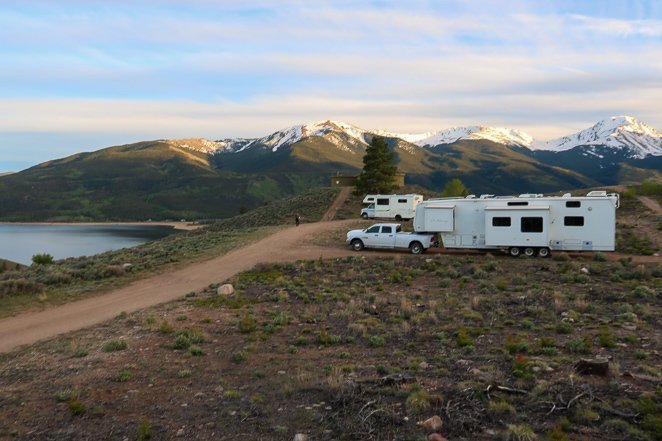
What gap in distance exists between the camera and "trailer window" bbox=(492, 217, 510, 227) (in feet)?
79.7

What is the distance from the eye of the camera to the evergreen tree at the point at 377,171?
180 feet

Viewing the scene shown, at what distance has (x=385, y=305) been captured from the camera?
15.4 meters

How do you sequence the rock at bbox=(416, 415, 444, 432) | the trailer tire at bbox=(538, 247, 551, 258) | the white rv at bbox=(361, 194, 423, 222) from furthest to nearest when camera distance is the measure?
the white rv at bbox=(361, 194, 423, 222) → the trailer tire at bbox=(538, 247, 551, 258) → the rock at bbox=(416, 415, 444, 432)

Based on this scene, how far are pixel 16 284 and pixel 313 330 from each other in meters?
12.6

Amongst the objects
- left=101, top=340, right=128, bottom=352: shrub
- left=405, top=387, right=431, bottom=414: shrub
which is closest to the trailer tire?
left=405, top=387, right=431, bottom=414: shrub

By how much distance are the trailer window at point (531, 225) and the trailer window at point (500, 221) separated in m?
0.71

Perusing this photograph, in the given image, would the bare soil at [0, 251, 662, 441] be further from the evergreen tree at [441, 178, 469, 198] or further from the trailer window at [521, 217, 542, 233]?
the evergreen tree at [441, 178, 469, 198]

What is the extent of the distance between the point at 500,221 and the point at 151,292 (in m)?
16.0

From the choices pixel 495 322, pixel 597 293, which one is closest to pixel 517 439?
pixel 495 322

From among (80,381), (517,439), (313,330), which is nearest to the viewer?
(517,439)

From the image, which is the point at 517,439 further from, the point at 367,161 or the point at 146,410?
the point at 367,161

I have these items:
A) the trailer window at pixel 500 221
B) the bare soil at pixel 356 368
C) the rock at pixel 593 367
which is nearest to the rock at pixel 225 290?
the bare soil at pixel 356 368

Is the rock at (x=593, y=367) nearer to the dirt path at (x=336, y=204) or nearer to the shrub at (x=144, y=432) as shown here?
the shrub at (x=144, y=432)

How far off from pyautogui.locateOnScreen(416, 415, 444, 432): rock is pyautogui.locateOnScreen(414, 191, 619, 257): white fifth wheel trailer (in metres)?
18.8
